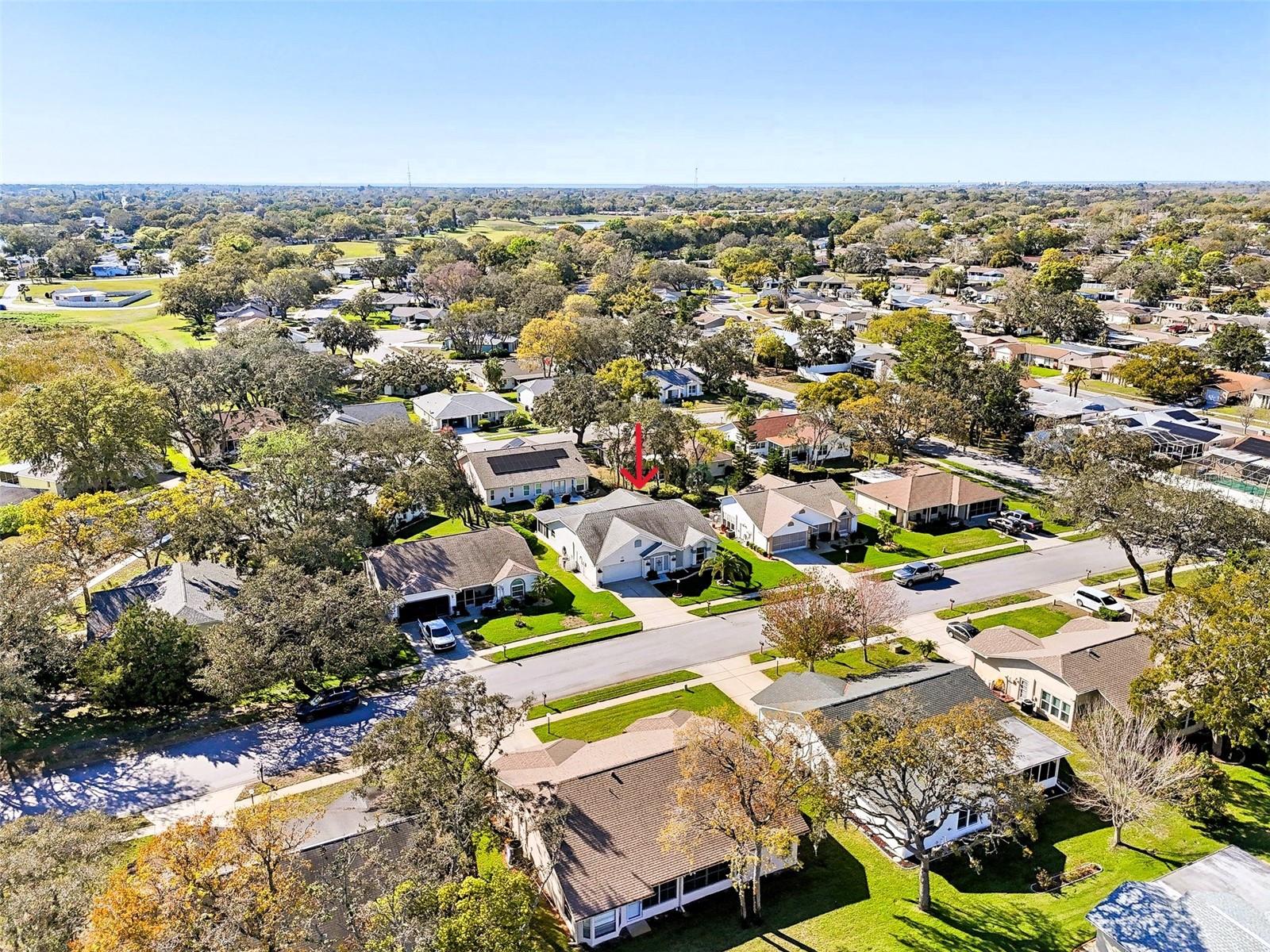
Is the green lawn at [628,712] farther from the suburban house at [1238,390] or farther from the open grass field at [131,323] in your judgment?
the open grass field at [131,323]

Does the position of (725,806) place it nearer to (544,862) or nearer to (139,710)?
(544,862)

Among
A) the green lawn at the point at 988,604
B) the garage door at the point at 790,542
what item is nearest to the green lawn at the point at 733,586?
the garage door at the point at 790,542

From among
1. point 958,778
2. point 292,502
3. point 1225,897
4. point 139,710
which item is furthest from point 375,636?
point 1225,897

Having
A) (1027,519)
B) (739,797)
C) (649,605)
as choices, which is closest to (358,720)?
(649,605)

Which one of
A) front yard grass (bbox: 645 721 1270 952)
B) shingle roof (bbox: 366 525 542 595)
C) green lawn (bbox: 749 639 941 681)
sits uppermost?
shingle roof (bbox: 366 525 542 595)

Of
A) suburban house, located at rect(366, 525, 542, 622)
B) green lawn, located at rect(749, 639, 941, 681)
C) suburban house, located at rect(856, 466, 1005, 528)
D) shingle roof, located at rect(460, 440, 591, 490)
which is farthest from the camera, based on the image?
shingle roof, located at rect(460, 440, 591, 490)

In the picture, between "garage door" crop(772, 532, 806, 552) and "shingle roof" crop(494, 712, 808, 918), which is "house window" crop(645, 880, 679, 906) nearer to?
"shingle roof" crop(494, 712, 808, 918)

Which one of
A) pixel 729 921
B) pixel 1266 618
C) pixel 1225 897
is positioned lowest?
pixel 729 921

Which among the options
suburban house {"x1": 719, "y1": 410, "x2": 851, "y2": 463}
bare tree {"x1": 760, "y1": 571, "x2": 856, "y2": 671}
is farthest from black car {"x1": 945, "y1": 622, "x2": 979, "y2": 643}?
suburban house {"x1": 719, "y1": 410, "x2": 851, "y2": 463}
